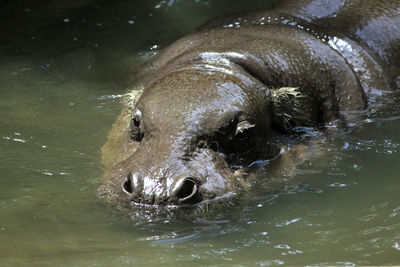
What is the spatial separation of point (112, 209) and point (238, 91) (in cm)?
151

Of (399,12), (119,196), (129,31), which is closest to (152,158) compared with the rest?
(119,196)

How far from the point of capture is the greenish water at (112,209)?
13.8ft

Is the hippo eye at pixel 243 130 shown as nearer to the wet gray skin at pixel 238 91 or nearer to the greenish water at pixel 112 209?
the wet gray skin at pixel 238 91

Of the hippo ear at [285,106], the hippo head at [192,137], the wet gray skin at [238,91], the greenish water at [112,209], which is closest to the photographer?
the greenish water at [112,209]

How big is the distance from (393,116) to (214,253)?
11.0 ft

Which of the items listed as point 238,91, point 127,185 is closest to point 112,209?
point 127,185

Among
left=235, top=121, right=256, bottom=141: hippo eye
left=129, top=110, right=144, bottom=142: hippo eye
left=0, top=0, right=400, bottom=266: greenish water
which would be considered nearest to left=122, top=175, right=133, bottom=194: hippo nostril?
left=0, top=0, right=400, bottom=266: greenish water

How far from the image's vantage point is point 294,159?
5.96 meters

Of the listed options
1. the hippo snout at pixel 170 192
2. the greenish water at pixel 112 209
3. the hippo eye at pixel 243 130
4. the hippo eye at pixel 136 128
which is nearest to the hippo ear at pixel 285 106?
the greenish water at pixel 112 209

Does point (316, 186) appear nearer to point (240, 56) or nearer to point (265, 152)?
point (265, 152)

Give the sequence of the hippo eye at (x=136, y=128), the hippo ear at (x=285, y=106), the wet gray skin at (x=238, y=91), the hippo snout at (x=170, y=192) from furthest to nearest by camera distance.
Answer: the hippo ear at (x=285, y=106) < the hippo eye at (x=136, y=128) < the wet gray skin at (x=238, y=91) < the hippo snout at (x=170, y=192)

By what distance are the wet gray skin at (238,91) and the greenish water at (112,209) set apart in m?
0.25

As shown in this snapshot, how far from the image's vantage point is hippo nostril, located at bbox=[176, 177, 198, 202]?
4.77 metres

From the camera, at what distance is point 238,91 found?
5.76 m
